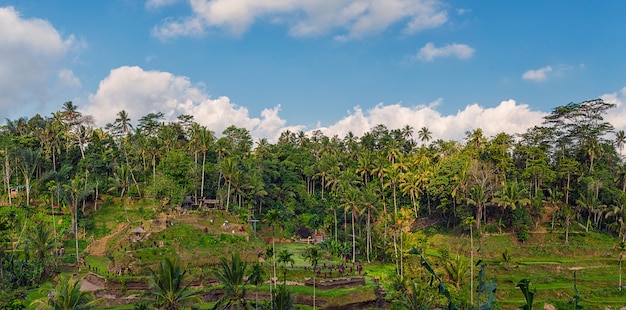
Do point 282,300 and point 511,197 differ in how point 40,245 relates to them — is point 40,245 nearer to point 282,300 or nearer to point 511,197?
point 282,300

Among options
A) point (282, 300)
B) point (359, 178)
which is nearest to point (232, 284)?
point (282, 300)

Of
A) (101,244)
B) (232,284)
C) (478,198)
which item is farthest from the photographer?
(478,198)

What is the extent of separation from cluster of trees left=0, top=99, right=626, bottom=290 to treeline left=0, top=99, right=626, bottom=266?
20 centimetres

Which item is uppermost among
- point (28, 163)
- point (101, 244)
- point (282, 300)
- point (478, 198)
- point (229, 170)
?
point (28, 163)

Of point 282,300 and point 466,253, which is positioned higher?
point 282,300

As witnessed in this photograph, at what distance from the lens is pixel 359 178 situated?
75000 mm

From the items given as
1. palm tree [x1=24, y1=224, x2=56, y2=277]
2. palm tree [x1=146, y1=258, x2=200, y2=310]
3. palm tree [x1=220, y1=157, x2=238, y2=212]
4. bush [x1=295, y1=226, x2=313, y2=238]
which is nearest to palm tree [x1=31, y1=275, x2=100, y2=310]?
palm tree [x1=146, y1=258, x2=200, y2=310]

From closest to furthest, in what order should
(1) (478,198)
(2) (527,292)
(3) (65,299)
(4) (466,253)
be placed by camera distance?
(2) (527,292)
(3) (65,299)
(1) (478,198)
(4) (466,253)

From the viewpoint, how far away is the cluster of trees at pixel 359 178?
55.8 m

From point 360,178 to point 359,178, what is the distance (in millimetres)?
239

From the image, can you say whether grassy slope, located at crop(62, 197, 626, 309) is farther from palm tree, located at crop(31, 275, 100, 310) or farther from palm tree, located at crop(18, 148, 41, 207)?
palm tree, located at crop(31, 275, 100, 310)

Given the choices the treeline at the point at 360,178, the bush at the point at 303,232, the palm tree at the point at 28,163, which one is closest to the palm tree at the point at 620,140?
the treeline at the point at 360,178

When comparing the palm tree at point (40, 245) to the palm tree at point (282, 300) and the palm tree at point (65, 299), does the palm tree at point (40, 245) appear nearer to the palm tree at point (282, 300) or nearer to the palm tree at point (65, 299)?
the palm tree at point (65, 299)

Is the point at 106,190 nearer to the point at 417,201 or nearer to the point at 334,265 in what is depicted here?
the point at 334,265
